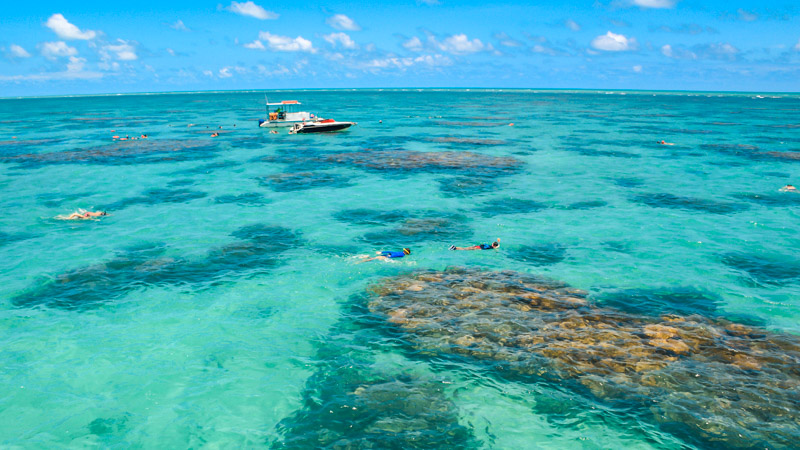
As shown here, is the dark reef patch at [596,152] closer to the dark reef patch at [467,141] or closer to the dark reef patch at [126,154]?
the dark reef patch at [467,141]

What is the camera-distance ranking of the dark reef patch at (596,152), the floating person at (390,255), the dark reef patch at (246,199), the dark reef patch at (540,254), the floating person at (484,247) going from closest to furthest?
1. the dark reef patch at (540,254)
2. the floating person at (390,255)
3. the floating person at (484,247)
4. the dark reef patch at (246,199)
5. the dark reef patch at (596,152)

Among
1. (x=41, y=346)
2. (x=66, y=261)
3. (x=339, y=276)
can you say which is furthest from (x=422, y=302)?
(x=66, y=261)

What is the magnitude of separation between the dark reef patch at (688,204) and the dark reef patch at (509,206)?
8.56 m

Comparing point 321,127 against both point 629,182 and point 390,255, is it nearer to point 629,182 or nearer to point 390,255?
point 629,182

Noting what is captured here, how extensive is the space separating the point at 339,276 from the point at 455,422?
1131cm

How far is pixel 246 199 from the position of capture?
3722cm

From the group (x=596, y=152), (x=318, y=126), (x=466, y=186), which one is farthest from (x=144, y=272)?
(x=318, y=126)

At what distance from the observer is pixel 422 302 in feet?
62.7

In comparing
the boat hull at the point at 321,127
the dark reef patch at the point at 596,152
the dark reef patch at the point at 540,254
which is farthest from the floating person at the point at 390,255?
the boat hull at the point at 321,127

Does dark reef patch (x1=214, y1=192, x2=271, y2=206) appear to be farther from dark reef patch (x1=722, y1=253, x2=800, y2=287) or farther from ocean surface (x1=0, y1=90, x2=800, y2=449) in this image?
dark reef patch (x1=722, y1=253, x2=800, y2=287)

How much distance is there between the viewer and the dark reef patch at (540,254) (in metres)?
24.0

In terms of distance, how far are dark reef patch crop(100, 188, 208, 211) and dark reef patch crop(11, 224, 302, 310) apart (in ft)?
38.1

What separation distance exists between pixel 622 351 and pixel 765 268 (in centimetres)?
1382

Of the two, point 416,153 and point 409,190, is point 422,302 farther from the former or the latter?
point 416,153
